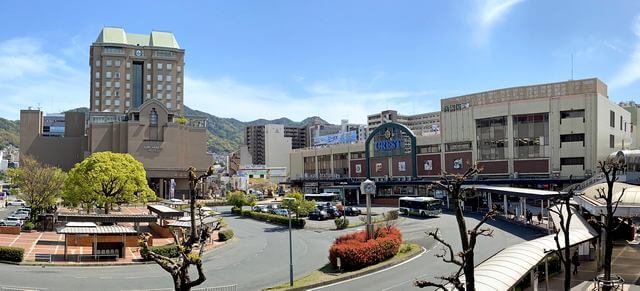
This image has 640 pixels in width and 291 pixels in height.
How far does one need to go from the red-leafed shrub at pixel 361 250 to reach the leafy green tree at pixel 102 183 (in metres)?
32.2

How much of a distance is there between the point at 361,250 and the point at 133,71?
124 m

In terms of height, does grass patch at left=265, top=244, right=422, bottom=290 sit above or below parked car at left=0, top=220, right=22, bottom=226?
below

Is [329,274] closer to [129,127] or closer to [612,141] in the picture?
[612,141]

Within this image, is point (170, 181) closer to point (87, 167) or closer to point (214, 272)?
point (87, 167)

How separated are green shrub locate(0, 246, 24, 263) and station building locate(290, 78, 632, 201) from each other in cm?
5991

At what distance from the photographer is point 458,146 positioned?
8619 centimetres

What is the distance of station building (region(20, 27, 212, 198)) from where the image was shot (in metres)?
109

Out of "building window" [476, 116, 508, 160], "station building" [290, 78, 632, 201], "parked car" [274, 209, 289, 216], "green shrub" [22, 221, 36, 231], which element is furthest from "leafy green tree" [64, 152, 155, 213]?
"building window" [476, 116, 508, 160]

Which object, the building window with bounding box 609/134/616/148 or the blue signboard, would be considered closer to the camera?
the building window with bounding box 609/134/616/148

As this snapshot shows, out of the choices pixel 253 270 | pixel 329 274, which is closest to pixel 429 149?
pixel 253 270

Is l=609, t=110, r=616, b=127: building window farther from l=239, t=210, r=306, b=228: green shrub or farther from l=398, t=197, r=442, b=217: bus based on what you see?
l=239, t=210, r=306, b=228: green shrub

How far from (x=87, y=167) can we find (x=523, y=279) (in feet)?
168

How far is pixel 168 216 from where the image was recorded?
5091cm

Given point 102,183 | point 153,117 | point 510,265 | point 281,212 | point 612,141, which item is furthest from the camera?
point 153,117
